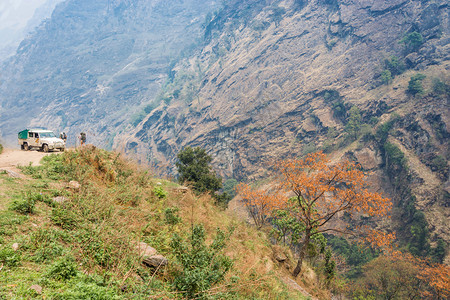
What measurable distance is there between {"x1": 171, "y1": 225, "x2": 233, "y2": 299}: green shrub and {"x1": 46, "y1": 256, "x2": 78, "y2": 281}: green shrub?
1604 mm

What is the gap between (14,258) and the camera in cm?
323

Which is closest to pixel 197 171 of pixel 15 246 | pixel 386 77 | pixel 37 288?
pixel 15 246

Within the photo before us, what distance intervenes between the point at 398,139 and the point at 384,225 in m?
18.9

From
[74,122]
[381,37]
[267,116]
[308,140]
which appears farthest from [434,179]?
[74,122]

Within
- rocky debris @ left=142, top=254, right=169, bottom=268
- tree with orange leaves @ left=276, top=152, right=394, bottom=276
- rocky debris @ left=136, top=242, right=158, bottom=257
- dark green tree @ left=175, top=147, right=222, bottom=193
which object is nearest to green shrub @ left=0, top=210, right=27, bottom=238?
rocky debris @ left=136, top=242, right=158, bottom=257

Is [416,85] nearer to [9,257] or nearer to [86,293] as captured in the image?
[86,293]

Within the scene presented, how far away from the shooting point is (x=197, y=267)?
4.21 metres

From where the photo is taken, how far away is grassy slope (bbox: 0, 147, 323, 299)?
3070 millimetres

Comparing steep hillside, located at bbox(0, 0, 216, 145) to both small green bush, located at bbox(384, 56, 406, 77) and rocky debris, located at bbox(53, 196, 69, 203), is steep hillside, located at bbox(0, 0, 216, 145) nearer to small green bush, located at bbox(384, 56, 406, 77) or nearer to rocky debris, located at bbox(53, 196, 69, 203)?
small green bush, located at bbox(384, 56, 406, 77)

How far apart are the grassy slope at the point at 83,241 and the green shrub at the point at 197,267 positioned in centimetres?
17

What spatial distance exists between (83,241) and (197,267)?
2086 mm

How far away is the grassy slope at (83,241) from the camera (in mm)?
3070

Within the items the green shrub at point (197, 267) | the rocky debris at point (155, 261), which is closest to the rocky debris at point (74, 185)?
the rocky debris at point (155, 261)

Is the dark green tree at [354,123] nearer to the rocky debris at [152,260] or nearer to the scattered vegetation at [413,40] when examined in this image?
the scattered vegetation at [413,40]
